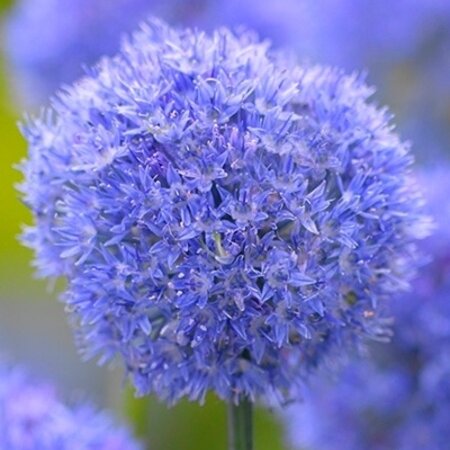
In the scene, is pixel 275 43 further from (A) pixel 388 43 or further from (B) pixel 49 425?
(B) pixel 49 425

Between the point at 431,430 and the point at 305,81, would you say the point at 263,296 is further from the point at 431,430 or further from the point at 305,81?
the point at 431,430

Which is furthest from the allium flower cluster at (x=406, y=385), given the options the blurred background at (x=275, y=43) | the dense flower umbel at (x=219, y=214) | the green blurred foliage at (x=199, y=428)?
the green blurred foliage at (x=199, y=428)

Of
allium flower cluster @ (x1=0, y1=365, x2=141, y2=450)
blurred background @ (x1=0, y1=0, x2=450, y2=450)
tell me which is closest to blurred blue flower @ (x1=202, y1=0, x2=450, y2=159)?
blurred background @ (x1=0, y1=0, x2=450, y2=450)

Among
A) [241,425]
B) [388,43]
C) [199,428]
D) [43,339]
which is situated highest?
[388,43]

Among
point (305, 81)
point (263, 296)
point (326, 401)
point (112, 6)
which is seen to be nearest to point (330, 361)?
point (263, 296)

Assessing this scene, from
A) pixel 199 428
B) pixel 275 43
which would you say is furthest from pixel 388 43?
pixel 199 428
